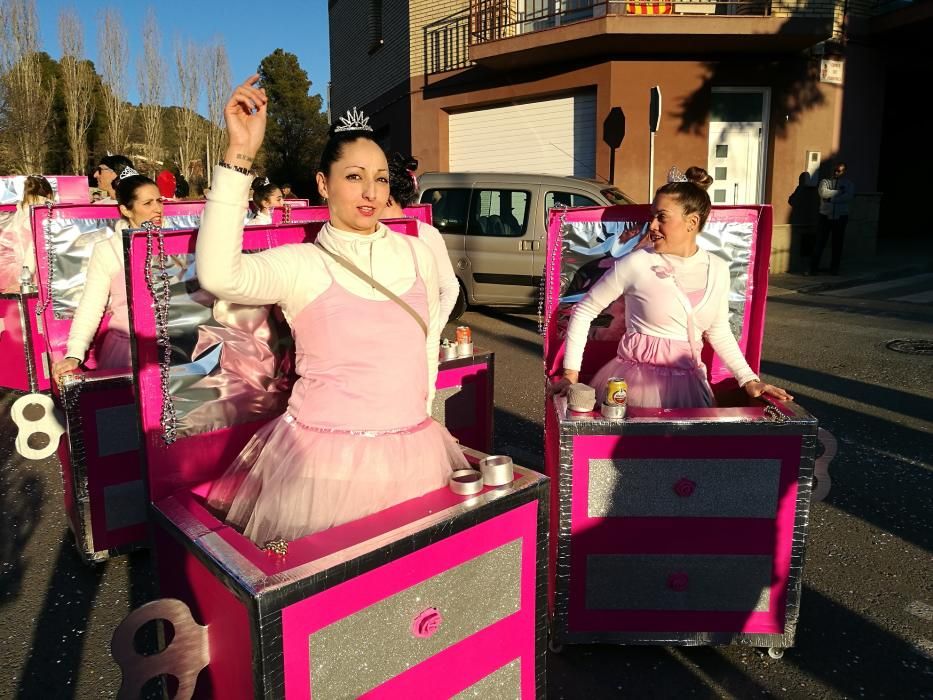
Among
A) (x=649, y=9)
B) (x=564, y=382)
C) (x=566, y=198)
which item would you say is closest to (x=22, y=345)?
(x=564, y=382)

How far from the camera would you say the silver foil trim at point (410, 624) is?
1.88 m

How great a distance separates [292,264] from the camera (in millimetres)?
2070

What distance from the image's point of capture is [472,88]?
55.0 ft

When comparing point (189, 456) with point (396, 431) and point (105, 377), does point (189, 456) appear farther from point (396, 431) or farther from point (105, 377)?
point (105, 377)

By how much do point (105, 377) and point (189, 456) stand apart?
1346 mm

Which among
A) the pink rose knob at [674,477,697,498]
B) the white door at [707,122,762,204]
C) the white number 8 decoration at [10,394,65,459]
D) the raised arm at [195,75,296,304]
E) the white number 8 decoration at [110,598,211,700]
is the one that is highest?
the white door at [707,122,762,204]

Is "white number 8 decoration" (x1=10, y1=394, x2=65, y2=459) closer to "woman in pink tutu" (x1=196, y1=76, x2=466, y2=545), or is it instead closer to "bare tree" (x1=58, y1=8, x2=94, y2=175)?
"woman in pink tutu" (x1=196, y1=76, x2=466, y2=545)

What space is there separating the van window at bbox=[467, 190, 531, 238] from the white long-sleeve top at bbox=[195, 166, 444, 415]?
7.36m

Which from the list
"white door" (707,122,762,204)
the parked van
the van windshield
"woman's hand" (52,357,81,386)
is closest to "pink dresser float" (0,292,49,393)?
"woman's hand" (52,357,81,386)

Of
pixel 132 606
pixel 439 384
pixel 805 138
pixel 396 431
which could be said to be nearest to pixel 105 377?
pixel 132 606

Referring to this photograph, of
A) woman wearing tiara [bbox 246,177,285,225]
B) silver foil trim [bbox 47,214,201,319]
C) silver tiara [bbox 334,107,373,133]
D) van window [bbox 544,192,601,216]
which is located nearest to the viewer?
silver tiara [bbox 334,107,373,133]

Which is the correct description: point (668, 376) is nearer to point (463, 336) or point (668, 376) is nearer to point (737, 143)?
point (463, 336)

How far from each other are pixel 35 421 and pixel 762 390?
300 cm

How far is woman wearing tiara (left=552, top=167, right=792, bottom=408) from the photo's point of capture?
3.19 metres
